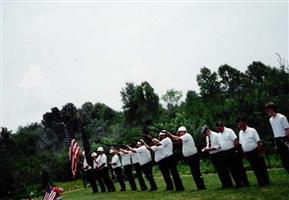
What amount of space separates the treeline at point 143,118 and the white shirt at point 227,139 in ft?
18.6

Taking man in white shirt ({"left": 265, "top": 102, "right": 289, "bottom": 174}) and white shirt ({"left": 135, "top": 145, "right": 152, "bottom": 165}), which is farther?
white shirt ({"left": 135, "top": 145, "right": 152, "bottom": 165})

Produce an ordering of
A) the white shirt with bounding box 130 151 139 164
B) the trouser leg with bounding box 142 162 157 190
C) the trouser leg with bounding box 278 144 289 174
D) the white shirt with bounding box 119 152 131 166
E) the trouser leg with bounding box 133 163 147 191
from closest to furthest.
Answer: the trouser leg with bounding box 278 144 289 174 < the trouser leg with bounding box 142 162 157 190 < the trouser leg with bounding box 133 163 147 191 < the white shirt with bounding box 130 151 139 164 < the white shirt with bounding box 119 152 131 166

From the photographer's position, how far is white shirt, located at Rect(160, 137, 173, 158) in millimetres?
16844

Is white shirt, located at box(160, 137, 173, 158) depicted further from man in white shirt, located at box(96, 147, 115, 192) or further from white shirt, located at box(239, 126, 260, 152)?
man in white shirt, located at box(96, 147, 115, 192)

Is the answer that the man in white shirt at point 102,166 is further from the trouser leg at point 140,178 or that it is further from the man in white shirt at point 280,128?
the man in white shirt at point 280,128

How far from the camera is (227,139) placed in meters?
14.1

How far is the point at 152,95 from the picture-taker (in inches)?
3105

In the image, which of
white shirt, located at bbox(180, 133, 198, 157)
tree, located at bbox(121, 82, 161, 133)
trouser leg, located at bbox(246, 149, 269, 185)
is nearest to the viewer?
trouser leg, located at bbox(246, 149, 269, 185)

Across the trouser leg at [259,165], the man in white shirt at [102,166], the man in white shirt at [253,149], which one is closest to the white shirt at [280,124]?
the man in white shirt at [253,149]

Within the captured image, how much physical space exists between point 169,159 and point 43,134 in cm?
9624

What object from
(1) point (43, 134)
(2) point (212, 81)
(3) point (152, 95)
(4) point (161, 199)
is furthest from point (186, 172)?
(1) point (43, 134)

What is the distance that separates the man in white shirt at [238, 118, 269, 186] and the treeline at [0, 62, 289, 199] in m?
5.90

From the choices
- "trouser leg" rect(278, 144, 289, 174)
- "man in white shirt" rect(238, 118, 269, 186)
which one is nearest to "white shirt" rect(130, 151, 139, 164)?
"man in white shirt" rect(238, 118, 269, 186)

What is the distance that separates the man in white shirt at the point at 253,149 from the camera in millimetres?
13336
